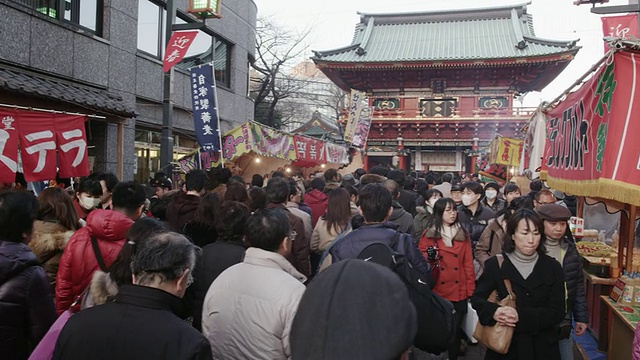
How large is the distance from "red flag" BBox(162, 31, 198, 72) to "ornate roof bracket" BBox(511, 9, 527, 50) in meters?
19.0

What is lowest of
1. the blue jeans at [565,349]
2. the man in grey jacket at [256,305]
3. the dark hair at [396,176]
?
the blue jeans at [565,349]

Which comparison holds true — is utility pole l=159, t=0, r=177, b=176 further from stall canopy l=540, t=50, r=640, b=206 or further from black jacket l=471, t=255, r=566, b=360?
stall canopy l=540, t=50, r=640, b=206

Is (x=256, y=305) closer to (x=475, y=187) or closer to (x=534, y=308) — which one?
(x=534, y=308)

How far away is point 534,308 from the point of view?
10.7 ft

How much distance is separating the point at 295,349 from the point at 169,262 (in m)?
0.97

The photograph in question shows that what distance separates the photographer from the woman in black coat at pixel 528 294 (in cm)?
324

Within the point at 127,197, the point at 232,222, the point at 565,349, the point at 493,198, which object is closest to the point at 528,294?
the point at 565,349

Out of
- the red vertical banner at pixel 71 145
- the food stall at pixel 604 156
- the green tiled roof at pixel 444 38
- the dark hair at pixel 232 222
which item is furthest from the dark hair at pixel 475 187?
the green tiled roof at pixel 444 38

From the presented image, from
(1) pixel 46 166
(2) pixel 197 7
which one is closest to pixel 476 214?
(1) pixel 46 166

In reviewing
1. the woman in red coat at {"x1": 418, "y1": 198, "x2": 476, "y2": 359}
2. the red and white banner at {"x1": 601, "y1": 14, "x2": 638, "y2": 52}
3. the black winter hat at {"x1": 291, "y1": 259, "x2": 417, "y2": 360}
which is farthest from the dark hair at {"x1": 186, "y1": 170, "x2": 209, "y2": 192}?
the red and white banner at {"x1": 601, "y1": 14, "x2": 638, "y2": 52}

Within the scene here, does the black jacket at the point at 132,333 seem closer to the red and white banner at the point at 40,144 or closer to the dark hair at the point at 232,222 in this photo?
the dark hair at the point at 232,222

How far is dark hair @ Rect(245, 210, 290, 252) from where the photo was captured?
2715 mm

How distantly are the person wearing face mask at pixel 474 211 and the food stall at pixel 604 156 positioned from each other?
0.95 metres

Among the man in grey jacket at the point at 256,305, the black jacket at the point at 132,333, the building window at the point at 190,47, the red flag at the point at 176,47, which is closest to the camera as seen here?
the black jacket at the point at 132,333
